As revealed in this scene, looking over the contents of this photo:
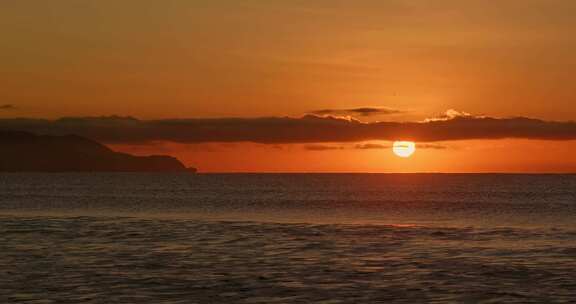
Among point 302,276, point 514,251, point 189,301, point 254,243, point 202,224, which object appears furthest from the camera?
point 202,224

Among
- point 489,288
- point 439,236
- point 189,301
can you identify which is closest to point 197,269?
point 189,301

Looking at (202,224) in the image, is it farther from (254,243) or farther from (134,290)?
(134,290)

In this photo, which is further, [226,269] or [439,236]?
[439,236]

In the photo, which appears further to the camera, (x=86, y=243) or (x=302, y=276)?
(x=86, y=243)

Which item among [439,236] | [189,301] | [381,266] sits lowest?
[189,301]

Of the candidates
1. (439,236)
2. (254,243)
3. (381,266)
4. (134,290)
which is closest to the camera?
(134,290)

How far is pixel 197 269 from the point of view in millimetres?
34281

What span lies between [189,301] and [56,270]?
30.6 ft

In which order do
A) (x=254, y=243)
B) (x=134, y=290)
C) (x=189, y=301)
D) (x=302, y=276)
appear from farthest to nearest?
(x=254, y=243) → (x=302, y=276) → (x=134, y=290) → (x=189, y=301)

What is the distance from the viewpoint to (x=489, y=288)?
29562 mm

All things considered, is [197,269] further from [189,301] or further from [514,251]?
[514,251]

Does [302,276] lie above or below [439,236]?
below

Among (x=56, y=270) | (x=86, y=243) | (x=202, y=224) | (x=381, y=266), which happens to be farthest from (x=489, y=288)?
(x=202, y=224)

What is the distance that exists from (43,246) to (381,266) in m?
19.1
